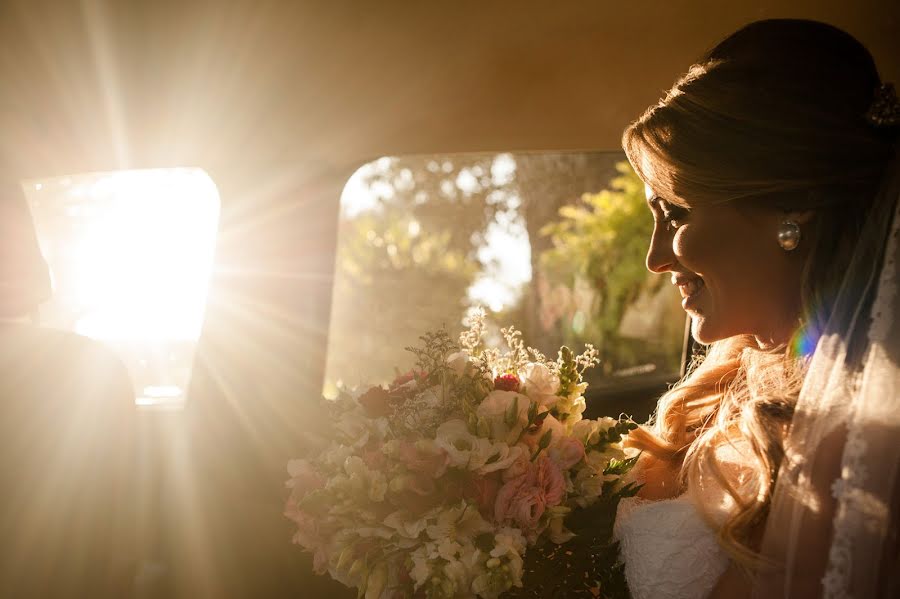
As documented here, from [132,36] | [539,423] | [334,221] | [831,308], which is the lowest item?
[539,423]

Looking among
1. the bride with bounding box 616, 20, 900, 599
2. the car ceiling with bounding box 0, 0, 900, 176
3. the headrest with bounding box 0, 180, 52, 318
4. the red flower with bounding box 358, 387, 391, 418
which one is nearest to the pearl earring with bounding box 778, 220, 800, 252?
the bride with bounding box 616, 20, 900, 599

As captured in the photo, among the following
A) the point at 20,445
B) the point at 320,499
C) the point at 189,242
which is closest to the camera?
the point at 320,499

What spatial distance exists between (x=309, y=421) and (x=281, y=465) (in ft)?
0.71

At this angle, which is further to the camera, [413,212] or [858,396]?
[413,212]

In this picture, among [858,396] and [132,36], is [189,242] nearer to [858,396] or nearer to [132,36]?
[132,36]

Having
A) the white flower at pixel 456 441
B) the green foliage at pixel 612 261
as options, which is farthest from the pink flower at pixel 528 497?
the green foliage at pixel 612 261

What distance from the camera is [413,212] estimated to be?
1252 cm

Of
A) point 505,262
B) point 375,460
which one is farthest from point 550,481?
point 505,262

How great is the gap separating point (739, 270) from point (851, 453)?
593 millimetres

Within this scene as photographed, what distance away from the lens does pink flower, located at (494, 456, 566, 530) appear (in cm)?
183

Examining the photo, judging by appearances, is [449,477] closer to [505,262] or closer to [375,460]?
[375,460]

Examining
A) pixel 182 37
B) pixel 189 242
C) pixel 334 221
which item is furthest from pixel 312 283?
pixel 182 37

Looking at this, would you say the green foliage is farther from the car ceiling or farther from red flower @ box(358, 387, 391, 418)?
red flower @ box(358, 387, 391, 418)

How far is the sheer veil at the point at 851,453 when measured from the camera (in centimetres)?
156
